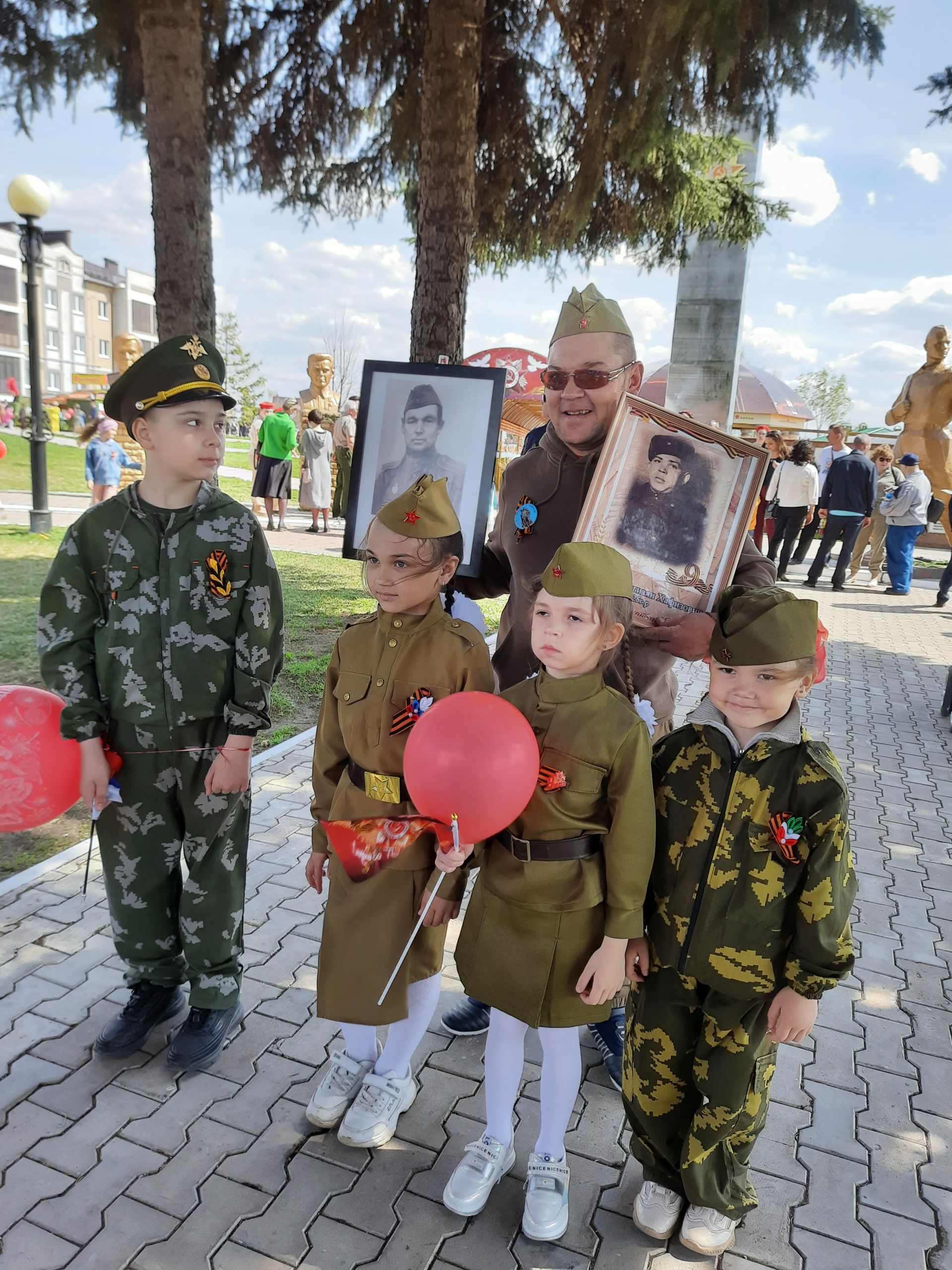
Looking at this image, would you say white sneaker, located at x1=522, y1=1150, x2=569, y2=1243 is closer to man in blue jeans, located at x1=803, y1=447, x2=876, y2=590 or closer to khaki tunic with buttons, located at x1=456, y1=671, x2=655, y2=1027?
khaki tunic with buttons, located at x1=456, y1=671, x2=655, y2=1027

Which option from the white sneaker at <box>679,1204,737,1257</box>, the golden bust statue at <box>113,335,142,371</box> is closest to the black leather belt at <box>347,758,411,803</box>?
the white sneaker at <box>679,1204,737,1257</box>

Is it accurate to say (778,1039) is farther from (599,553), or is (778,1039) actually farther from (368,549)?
(368,549)

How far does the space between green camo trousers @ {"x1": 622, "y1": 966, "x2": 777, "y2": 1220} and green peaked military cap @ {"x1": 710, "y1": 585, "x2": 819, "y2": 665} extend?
2.67 feet

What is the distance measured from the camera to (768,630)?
69.2 inches

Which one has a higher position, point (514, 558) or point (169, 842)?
point (514, 558)

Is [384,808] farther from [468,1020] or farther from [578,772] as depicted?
[468,1020]

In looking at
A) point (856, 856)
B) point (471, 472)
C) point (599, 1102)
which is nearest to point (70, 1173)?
point (599, 1102)

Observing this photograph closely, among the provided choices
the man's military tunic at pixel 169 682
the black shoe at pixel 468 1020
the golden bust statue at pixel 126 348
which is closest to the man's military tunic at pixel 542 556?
the man's military tunic at pixel 169 682

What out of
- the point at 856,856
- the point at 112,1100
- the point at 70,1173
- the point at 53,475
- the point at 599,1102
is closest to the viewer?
the point at 70,1173

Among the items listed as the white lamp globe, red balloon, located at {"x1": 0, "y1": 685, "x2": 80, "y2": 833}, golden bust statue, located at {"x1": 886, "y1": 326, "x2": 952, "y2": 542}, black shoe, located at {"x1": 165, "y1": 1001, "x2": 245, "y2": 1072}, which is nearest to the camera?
red balloon, located at {"x1": 0, "y1": 685, "x2": 80, "y2": 833}

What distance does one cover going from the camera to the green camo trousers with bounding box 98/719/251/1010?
2434mm

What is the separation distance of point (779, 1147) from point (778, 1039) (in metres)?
0.83

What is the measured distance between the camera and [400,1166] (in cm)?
222

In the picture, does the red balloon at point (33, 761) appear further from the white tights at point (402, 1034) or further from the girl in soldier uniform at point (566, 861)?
the girl in soldier uniform at point (566, 861)
